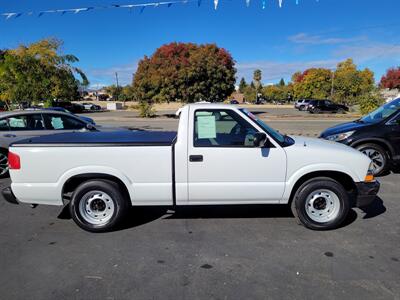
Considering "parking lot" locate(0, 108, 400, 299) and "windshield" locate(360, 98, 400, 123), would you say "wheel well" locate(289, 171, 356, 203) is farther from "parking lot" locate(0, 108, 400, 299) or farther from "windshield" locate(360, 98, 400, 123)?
"windshield" locate(360, 98, 400, 123)

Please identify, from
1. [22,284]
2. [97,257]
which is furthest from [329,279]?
[22,284]

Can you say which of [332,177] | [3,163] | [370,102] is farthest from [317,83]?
[332,177]

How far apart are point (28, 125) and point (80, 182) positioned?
13.5 ft

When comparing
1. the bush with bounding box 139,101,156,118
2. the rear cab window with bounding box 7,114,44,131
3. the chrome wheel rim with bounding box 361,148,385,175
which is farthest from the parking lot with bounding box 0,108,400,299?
the bush with bounding box 139,101,156,118

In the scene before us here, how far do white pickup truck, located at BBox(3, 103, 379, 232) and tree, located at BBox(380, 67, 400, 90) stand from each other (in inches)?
3213

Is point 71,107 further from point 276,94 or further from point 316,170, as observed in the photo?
point 276,94

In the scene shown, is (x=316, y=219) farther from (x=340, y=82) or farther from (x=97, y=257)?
(x=340, y=82)

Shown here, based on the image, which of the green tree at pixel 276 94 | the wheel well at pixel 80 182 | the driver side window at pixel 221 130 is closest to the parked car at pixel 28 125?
the wheel well at pixel 80 182

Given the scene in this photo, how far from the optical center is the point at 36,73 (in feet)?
45.8

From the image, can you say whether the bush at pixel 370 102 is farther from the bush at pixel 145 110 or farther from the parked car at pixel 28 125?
the parked car at pixel 28 125

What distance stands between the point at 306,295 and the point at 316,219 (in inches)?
65.3

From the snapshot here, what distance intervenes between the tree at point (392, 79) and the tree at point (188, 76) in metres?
58.2

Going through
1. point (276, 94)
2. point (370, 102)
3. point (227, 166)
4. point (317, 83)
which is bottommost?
point (276, 94)

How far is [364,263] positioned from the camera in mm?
3680
